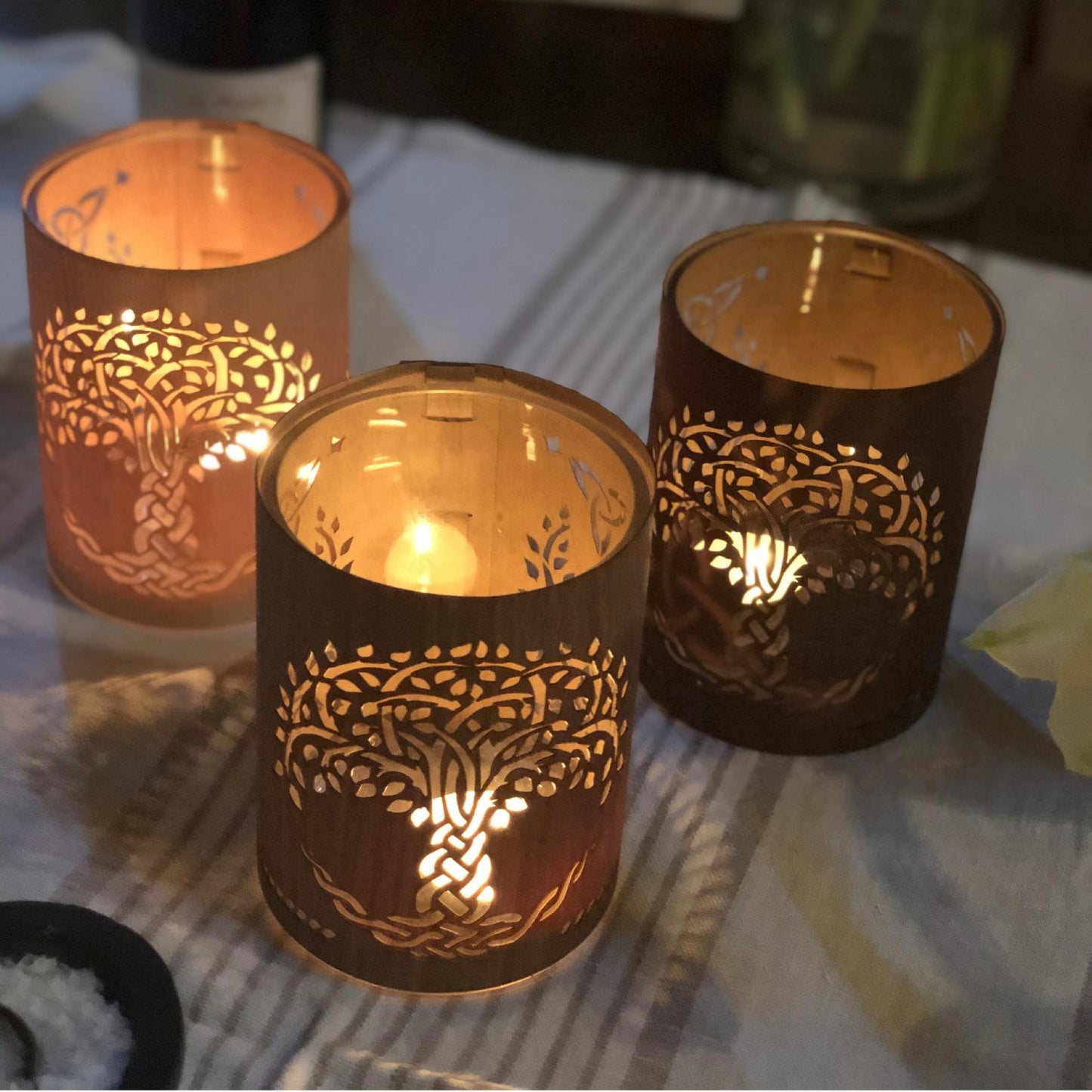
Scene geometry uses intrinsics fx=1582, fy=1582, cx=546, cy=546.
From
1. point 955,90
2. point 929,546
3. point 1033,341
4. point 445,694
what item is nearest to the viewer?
point 445,694

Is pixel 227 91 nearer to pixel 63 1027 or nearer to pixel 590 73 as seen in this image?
pixel 590 73

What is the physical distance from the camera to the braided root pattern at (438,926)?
0.46 meters

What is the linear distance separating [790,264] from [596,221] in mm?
315

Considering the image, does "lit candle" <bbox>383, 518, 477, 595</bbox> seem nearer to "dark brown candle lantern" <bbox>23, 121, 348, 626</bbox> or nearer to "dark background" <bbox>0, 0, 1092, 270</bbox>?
"dark brown candle lantern" <bbox>23, 121, 348, 626</bbox>

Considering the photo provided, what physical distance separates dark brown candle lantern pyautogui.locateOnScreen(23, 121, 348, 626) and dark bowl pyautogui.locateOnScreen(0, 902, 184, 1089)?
0.52 feet

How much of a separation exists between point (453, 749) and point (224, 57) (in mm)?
503

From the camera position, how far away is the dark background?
1.06m

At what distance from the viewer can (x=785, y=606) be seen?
0.54 metres

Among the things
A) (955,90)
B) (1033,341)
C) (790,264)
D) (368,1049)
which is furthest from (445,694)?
(955,90)

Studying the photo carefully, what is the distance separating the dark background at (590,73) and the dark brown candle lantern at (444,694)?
0.59 metres

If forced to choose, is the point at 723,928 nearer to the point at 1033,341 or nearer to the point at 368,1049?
the point at 368,1049

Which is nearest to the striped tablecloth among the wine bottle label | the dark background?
the wine bottle label

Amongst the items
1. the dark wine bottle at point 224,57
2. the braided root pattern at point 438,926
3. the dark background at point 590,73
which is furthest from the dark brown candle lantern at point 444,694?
the dark background at point 590,73

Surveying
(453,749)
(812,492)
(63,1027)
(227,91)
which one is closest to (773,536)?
(812,492)
